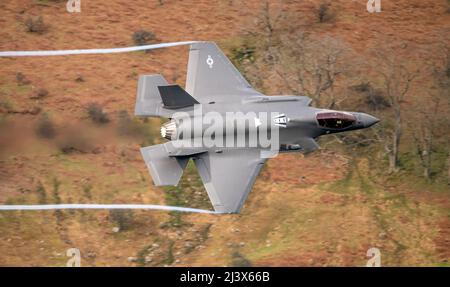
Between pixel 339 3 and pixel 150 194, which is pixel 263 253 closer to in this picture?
pixel 150 194

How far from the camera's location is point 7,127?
118 feet

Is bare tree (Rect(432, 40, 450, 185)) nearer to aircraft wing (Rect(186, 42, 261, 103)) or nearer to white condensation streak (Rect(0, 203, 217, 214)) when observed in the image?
aircraft wing (Rect(186, 42, 261, 103))

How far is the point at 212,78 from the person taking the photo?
33.8 m

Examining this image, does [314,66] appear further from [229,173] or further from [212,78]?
[229,173]

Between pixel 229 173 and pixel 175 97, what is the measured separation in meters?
3.34

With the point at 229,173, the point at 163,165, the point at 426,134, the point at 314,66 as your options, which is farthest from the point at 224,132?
the point at 426,134

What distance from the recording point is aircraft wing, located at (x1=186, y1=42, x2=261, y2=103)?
1320 inches

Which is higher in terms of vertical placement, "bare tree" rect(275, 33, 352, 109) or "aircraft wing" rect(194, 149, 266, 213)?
"bare tree" rect(275, 33, 352, 109)

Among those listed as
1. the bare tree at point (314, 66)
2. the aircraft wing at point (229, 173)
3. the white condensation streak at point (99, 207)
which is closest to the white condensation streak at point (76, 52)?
the bare tree at point (314, 66)

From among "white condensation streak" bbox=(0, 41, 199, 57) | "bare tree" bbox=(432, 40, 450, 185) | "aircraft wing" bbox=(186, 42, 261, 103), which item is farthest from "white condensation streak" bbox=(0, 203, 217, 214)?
"bare tree" bbox=(432, 40, 450, 185)

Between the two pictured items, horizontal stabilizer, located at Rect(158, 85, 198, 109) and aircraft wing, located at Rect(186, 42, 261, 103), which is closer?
horizontal stabilizer, located at Rect(158, 85, 198, 109)

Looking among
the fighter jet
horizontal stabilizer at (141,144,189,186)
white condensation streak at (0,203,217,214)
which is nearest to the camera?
horizontal stabilizer at (141,144,189,186)

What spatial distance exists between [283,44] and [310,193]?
826cm

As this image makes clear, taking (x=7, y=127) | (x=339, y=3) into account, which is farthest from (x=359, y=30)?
(x=7, y=127)
